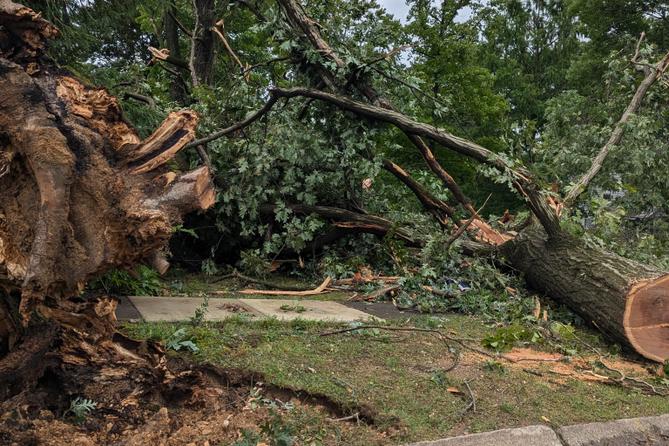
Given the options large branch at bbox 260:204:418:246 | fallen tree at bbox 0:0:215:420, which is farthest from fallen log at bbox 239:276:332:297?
fallen tree at bbox 0:0:215:420

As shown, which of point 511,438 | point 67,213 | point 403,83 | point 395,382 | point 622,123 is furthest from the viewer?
point 622,123

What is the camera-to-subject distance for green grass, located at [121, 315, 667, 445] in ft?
10.8

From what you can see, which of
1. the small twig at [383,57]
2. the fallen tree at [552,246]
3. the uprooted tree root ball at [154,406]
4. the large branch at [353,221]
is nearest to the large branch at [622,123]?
the fallen tree at [552,246]

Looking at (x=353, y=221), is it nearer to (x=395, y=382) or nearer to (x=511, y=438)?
(x=395, y=382)

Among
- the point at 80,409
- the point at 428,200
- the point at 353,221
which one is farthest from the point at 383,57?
the point at 80,409

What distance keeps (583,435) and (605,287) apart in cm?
269

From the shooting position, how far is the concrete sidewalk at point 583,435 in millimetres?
3176

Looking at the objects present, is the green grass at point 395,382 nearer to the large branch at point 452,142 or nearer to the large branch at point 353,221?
the large branch at point 452,142

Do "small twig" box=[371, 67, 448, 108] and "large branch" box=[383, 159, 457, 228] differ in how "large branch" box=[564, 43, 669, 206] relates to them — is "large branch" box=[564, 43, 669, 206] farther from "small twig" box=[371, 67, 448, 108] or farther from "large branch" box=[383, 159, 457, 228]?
"small twig" box=[371, 67, 448, 108]

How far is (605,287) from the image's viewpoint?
19.1 feet

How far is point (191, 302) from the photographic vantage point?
18.9 feet

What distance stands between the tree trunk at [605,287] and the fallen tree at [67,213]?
13.7ft

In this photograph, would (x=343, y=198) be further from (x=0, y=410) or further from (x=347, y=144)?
(x=0, y=410)

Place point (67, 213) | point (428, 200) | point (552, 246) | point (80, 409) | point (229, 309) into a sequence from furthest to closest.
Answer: point (428, 200)
point (552, 246)
point (229, 309)
point (80, 409)
point (67, 213)
